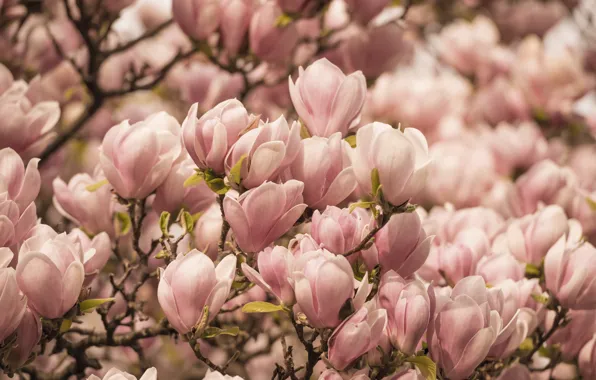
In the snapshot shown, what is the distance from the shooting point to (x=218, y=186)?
0.86 meters

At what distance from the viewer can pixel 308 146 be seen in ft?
2.83

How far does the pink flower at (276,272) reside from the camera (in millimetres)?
809

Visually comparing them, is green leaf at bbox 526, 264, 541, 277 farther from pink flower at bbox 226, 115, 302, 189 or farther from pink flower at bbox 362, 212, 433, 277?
pink flower at bbox 226, 115, 302, 189

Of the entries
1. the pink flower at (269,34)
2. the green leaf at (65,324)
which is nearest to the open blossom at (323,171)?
the green leaf at (65,324)

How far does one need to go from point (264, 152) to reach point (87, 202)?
38cm

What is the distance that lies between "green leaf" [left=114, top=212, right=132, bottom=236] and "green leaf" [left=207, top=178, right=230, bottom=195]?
0.30 meters

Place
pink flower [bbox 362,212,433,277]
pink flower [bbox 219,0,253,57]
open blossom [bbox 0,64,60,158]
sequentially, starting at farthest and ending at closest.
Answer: pink flower [bbox 219,0,253,57]
open blossom [bbox 0,64,60,158]
pink flower [bbox 362,212,433,277]

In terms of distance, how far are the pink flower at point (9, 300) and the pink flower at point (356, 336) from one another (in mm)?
350

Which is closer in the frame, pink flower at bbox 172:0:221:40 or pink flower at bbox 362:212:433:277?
pink flower at bbox 362:212:433:277

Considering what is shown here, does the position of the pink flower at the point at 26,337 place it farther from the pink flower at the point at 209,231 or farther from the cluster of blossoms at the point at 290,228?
the pink flower at the point at 209,231

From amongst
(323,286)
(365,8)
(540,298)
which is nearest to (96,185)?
(323,286)

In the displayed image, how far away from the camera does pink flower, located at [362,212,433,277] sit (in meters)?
0.86

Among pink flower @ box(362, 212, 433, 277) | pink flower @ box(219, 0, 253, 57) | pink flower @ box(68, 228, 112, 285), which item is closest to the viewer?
pink flower @ box(362, 212, 433, 277)

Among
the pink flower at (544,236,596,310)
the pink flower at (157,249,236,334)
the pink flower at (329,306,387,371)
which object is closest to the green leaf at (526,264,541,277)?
the pink flower at (544,236,596,310)
